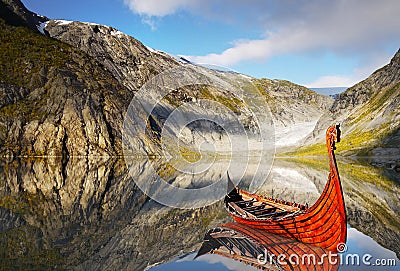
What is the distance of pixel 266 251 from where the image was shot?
17.6m

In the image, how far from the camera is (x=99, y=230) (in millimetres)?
23359

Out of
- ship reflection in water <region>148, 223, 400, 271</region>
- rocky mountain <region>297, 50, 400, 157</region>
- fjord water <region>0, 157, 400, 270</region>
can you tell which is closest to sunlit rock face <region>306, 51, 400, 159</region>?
rocky mountain <region>297, 50, 400, 157</region>

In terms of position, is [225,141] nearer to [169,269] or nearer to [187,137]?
[187,137]

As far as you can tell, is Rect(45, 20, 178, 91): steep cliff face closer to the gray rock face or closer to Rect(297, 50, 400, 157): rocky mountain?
the gray rock face

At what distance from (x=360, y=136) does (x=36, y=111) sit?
115 m

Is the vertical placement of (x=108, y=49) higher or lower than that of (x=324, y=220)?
higher

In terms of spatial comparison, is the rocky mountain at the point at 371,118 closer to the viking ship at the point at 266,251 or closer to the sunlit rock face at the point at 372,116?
the sunlit rock face at the point at 372,116

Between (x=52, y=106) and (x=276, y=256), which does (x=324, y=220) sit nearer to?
(x=276, y=256)

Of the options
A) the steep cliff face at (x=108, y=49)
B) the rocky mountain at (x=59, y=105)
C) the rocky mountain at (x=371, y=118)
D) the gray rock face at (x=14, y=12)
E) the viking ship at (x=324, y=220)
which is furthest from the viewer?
the steep cliff face at (x=108, y=49)

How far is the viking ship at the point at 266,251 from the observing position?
15.6 meters

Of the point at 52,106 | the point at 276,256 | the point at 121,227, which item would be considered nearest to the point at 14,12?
the point at 52,106

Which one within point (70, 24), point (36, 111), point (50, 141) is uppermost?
point (70, 24)

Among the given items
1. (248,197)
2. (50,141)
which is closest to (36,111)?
(50,141)

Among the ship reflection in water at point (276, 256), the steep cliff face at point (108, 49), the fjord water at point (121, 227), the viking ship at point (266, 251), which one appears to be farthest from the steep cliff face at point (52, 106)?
the ship reflection in water at point (276, 256)
